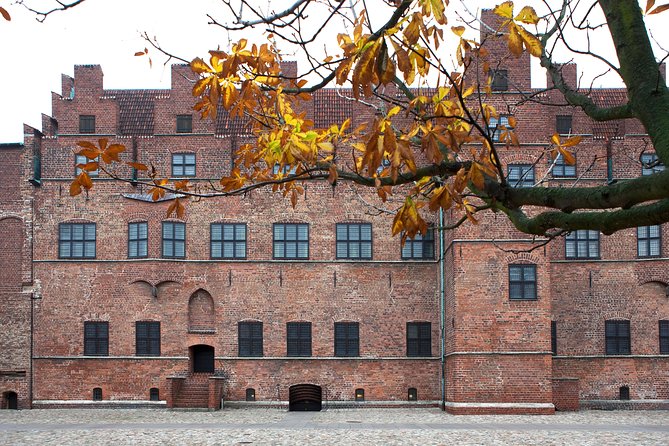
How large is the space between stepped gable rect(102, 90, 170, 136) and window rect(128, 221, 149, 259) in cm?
326

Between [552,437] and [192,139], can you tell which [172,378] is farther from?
[552,437]

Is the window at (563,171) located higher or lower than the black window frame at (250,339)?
higher

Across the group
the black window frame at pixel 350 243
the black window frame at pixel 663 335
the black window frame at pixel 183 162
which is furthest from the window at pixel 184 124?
the black window frame at pixel 663 335

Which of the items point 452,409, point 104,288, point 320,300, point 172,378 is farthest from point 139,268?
point 452,409

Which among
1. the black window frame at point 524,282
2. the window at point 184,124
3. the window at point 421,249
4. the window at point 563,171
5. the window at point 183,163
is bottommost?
the black window frame at point 524,282

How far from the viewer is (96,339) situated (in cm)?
2944

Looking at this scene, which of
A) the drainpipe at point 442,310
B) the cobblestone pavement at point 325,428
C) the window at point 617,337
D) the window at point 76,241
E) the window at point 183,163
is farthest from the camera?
the window at point 183,163

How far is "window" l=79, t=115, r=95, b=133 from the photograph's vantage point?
30203 millimetres

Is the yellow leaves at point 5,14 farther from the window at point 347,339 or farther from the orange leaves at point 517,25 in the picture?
the window at point 347,339

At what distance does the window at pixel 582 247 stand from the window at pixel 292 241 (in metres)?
8.80

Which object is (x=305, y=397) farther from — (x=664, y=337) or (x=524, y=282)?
(x=664, y=337)

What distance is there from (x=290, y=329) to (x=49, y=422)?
8.82m

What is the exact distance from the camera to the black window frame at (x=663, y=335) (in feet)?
95.5

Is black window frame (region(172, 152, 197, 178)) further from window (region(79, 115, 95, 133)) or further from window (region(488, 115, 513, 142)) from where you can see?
window (region(488, 115, 513, 142))
